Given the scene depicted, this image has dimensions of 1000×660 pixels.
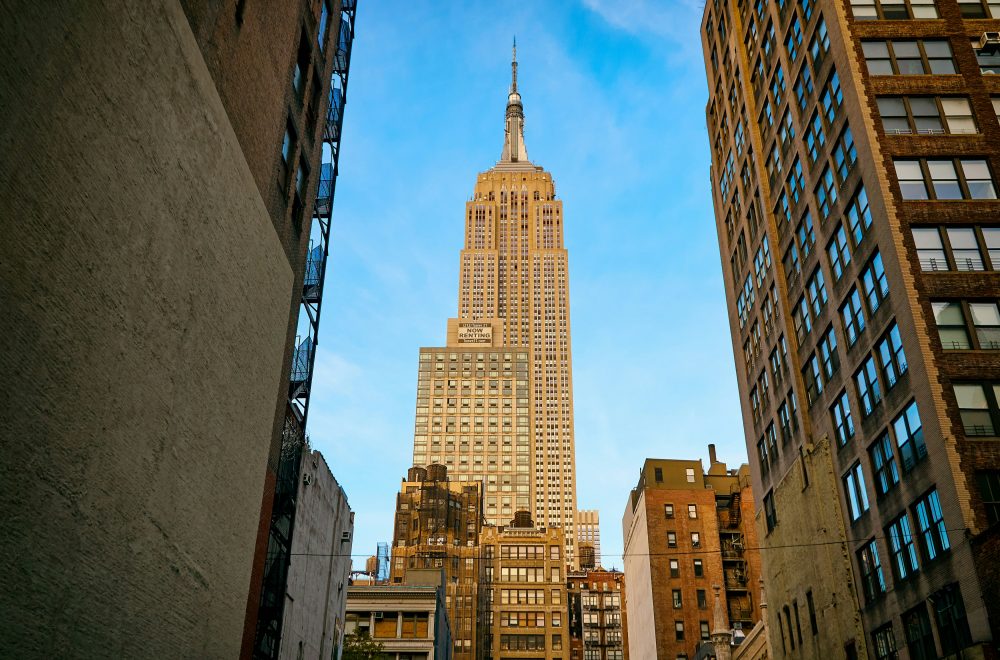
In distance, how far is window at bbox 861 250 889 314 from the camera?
37.5 metres

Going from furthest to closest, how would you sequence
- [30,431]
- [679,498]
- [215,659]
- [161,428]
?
[679,498] → [215,659] → [161,428] → [30,431]

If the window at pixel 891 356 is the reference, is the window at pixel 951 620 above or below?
below

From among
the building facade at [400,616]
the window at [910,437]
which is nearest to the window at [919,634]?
the window at [910,437]

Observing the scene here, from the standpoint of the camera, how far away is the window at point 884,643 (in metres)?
36.4

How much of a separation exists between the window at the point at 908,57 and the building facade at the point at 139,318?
28.4m

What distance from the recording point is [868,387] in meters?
38.7

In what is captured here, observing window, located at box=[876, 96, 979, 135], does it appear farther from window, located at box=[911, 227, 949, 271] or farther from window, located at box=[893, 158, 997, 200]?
window, located at box=[911, 227, 949, 271]

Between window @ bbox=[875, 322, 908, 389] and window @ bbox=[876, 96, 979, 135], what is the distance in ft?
31.5

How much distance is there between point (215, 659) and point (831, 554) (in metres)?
30.0

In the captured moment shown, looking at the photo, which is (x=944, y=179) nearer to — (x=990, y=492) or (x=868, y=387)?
(x=868, y=387)

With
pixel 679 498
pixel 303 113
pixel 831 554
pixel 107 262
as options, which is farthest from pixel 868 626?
pixel 679 498

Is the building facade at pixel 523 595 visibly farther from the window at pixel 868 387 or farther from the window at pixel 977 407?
the window at pixel 977 407

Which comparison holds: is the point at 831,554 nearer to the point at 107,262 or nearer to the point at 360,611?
the point at 107,262

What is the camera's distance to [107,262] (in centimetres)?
1673
